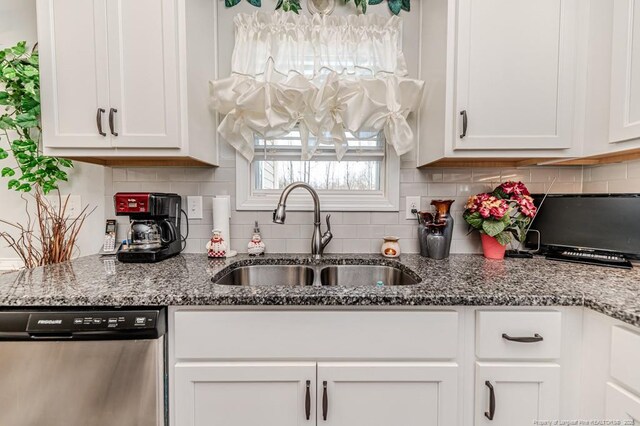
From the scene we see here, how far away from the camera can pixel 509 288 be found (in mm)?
980

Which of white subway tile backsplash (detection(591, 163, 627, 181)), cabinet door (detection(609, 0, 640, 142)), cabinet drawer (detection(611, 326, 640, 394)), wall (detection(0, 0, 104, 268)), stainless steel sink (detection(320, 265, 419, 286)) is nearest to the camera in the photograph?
cabinet drawer (detection(611, 326, 640, 394))

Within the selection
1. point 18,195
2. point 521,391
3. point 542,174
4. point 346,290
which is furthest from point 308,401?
point 18,195

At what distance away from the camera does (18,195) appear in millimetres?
1626

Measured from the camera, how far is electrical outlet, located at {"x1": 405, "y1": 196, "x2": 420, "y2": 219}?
63.3 inches

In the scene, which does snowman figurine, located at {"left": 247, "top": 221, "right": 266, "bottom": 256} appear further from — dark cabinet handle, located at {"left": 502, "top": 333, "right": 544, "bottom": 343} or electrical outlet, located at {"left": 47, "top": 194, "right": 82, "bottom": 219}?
dark cabinet handle, located at {"left": 502, "top": 333, "right": 544, "bottom": 343}

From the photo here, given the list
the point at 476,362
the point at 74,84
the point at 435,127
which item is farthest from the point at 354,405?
the point at 74,84

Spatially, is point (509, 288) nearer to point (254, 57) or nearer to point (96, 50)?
point (254, 57)

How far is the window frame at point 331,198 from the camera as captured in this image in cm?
159

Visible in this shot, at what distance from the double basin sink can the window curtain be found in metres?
0.57

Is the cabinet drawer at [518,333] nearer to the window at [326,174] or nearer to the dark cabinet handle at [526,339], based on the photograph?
the dark cabinet handle at [526,339]

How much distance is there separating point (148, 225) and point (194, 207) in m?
0.26

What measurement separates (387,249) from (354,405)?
780 mm

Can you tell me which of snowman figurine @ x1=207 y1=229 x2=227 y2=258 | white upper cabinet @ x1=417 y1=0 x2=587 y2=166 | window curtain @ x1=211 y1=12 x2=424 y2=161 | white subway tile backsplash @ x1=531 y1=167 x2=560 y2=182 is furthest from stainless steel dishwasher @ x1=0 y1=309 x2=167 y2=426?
white subway tile backsplash @ x1=531 y1=167 x2=560 y2=182

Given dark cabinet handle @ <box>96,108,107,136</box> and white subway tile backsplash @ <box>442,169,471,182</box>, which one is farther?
white subway tile backsplash @ <box>442,169,471,182</box>
